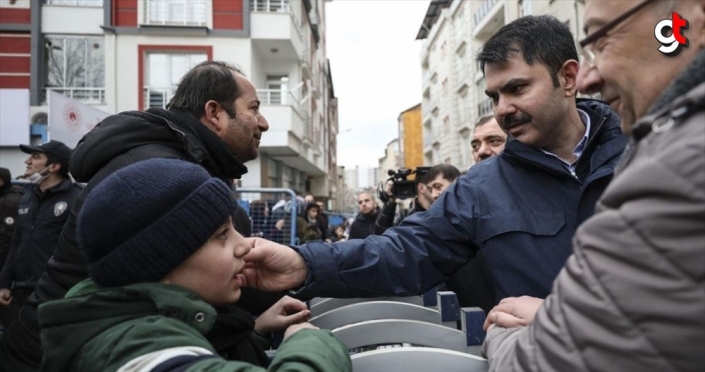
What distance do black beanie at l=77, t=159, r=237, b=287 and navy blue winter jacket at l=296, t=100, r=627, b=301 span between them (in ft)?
2.32

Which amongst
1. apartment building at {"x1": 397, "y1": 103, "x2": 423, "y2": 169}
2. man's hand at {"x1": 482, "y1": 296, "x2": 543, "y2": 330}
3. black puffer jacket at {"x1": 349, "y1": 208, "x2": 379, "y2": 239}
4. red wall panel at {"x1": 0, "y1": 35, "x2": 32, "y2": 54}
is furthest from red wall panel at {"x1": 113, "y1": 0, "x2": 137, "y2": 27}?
apartment building at {"x1": 397, "y1": 103, "x2": 423, "y2": 169}

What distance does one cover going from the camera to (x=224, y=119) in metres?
2.81

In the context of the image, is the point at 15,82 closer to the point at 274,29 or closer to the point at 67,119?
the point at 274,29

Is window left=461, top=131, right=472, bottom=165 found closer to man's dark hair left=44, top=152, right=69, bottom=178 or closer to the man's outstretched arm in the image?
man's dark hair left=44, top=152, right=69, bottom=178

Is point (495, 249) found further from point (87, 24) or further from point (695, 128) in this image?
point (87, 24)

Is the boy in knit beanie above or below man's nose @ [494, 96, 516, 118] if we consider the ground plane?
below

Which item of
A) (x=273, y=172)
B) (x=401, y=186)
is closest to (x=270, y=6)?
(x=273, y=172)

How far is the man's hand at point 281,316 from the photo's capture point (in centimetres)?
199

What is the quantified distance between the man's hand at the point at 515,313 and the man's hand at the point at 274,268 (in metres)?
0.78

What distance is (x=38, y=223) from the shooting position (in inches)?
183

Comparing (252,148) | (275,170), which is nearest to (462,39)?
(275,170)

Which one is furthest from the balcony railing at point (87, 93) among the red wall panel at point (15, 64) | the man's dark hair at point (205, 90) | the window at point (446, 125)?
the window at point (446, 125)

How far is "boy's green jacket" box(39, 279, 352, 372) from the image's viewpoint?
124cm

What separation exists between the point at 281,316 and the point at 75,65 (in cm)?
1781
